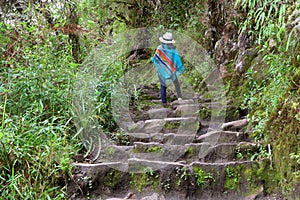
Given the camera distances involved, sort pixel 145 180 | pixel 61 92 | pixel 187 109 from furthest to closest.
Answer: pixel 187 109, pixel 61 92, pixel 145 180

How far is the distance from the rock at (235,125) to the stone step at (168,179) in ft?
3.11

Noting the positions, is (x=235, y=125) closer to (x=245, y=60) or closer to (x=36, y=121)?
(x=245, y=60)

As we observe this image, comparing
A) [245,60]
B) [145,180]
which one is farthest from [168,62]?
[145,180]

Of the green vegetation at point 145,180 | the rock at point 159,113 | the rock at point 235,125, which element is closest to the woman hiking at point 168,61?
the rock at point 159,113

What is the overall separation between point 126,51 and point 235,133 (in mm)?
6244

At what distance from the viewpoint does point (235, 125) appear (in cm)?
450

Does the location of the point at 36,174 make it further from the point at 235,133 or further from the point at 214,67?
the point at 214,67

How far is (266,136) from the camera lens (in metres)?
3.66

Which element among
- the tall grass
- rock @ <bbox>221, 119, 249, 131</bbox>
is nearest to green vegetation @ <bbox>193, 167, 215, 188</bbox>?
rock @ <bbox>221, 119, 249, 131</bbox>

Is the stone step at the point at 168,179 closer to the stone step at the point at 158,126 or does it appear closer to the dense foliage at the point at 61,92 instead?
the dense foliage at the point at 61,92

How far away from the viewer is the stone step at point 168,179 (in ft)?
11.5

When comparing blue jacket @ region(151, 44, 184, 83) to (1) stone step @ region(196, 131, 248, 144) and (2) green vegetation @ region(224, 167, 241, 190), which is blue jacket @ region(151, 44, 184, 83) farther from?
(2) green vegetation @ region(224, 167, 241, 190)

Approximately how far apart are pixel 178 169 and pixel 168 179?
0.48 feet

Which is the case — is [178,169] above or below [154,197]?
above
